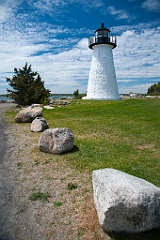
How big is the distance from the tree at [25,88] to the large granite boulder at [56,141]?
1925 cm

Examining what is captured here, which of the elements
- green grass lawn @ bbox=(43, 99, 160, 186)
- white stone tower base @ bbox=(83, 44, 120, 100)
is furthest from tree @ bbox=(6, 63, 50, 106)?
green grass lawn @ bbox=(43, 99, 160, 186)

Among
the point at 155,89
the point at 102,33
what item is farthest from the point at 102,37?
the point at 155,89

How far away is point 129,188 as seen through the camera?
3.36m

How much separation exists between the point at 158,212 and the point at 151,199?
301 mm

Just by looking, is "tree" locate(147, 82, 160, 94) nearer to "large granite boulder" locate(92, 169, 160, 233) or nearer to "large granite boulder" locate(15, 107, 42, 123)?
"large granite boulder" locate(15, 107, 42, 123)

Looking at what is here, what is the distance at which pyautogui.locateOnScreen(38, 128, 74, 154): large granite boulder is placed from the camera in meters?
7.32

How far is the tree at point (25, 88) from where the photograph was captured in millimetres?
25859

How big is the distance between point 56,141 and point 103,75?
25717 mm

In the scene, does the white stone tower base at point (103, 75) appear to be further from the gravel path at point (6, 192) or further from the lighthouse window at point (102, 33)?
the gravel path at point (6, 192)

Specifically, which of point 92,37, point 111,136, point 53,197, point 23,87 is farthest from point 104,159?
point 92,37

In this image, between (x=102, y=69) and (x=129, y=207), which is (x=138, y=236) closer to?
(x=129, y=207)

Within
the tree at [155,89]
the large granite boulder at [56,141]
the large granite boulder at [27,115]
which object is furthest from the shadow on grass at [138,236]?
the tree at [155,89]

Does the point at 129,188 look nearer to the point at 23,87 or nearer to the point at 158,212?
the point at 158,212

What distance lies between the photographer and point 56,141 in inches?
290
